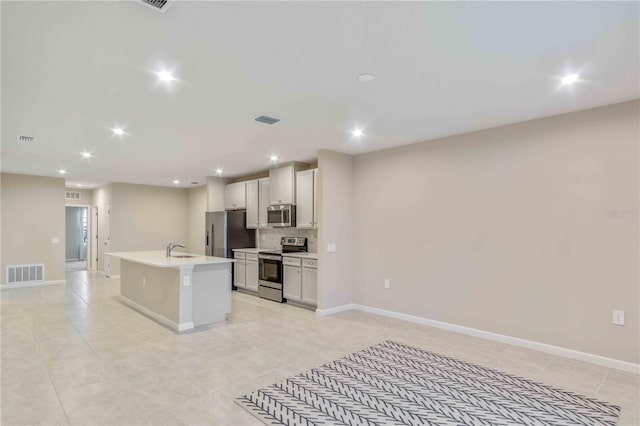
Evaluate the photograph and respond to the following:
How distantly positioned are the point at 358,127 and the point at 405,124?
0.55 metres

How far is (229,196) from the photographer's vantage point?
8.15 m

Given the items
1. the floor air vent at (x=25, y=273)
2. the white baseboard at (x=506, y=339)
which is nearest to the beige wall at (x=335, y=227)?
the white baseboard at (x=506, y=339)

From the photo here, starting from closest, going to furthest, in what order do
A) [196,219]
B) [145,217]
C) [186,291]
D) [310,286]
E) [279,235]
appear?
[186,291] < [310,286] < [279,235] < [145,217] < [196,219]

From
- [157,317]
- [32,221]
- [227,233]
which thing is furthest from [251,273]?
[32,221]

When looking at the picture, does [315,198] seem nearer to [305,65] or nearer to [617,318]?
[305,65]

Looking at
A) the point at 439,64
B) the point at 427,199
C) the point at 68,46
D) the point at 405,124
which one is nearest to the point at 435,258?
the point at 427,199

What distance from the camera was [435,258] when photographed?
474 cm

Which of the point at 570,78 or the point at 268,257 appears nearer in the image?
the point at 570,78

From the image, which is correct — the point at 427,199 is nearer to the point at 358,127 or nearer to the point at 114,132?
the point at 358,127

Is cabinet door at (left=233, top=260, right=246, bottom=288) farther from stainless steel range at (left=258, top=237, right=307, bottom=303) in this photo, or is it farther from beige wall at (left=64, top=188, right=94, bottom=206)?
beige wall at (left=64, top=188, right=94, bottom=206)

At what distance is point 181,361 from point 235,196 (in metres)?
4.83

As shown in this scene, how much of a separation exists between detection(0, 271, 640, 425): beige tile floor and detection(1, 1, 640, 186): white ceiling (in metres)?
2.50

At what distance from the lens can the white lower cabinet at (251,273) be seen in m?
6.85

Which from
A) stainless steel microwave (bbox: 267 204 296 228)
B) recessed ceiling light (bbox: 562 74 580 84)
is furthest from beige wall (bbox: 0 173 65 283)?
recessed ceiling light (bbox: 562 74 580 84)
